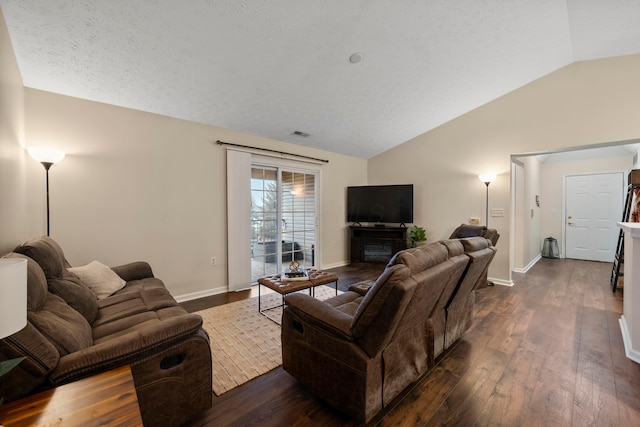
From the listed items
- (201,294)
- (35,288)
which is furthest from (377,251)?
(35,288)

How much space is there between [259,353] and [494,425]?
1711 mm

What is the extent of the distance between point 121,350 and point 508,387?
243 centimetres

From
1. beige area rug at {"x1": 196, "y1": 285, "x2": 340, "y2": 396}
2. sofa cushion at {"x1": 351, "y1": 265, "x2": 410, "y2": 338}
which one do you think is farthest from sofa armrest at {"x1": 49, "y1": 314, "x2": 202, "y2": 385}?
sofa cushion at {"x1": 351, "y1": 265, "x2": 410, "y2": 338}

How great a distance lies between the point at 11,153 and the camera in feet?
6.58

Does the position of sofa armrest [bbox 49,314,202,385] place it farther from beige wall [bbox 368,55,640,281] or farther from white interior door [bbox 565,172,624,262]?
white interior door [bbox 565,172,624,262]

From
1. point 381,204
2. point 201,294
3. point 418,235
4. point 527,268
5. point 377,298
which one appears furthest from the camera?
point 381,204

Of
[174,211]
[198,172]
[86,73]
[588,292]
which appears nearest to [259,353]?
[174,211]

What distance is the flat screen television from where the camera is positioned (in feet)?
17.3

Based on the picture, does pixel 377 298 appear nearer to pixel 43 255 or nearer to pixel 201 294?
pixel 43 255

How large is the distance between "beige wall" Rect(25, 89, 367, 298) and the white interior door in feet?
23.8

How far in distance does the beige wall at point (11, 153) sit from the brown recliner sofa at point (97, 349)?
0.47m

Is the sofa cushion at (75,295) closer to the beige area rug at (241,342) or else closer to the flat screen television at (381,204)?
the beige area rug at (241,342)

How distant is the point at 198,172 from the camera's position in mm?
3609

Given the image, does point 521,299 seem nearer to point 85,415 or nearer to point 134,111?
point 85,415
